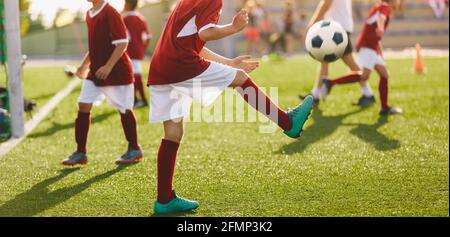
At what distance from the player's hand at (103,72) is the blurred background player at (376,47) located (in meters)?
3.90

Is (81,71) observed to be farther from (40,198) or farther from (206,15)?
(206,15)

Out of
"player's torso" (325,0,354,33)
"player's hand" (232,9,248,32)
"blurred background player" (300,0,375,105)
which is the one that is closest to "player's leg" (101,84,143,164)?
"player's hand" (232,9,248,32)

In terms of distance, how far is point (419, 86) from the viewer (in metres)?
12.2

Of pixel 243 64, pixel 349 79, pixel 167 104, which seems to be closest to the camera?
pixel 167 104

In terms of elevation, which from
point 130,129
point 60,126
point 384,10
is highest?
point 384,10

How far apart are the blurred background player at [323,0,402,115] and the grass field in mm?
282

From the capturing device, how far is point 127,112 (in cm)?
664

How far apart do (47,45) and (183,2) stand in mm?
24569

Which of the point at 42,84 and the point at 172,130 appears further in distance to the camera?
the point at 42,84

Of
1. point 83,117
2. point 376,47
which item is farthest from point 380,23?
point 83,117

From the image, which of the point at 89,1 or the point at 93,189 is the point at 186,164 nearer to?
the point at 93,189

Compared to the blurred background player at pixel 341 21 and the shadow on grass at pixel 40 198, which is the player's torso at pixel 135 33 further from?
the shadow on grass at pixel 40 198

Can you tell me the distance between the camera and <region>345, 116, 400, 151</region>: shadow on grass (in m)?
6.93

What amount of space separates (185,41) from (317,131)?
3505 millimetres
